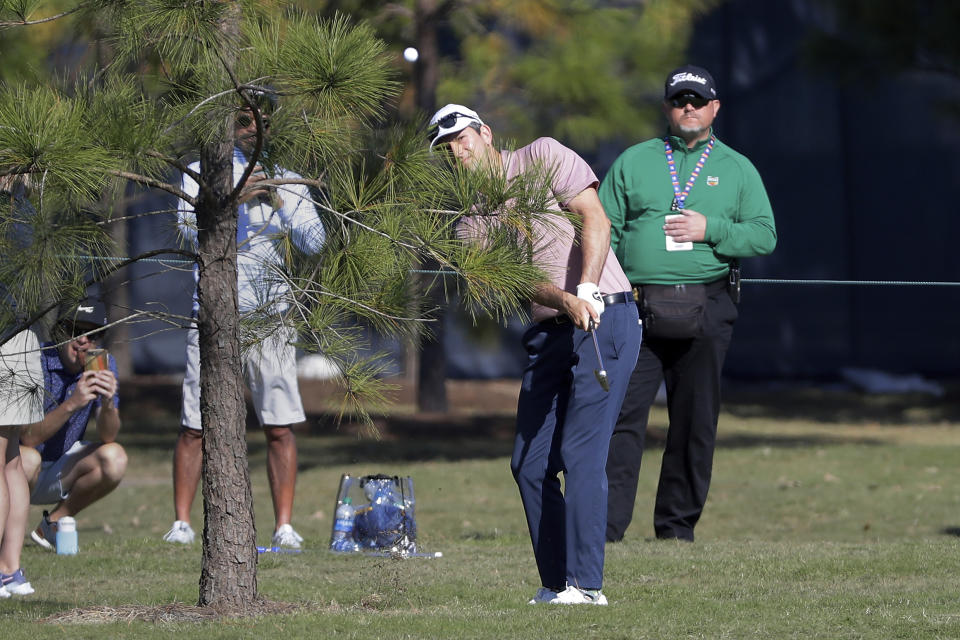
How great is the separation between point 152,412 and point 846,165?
853 centimetres

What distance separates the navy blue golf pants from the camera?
14.6 feet

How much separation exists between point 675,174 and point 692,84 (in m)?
0.36

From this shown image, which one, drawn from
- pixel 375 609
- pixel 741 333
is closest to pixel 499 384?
pixel 741 333

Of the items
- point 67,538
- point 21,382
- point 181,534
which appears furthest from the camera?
point 181,534

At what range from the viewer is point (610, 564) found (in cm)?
538

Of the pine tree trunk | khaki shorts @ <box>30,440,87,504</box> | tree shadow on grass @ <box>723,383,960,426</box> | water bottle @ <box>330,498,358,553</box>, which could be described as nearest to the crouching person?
khaki shorts @ <box>30,440,87,504</box>

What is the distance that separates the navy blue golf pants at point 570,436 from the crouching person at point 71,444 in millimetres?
2100

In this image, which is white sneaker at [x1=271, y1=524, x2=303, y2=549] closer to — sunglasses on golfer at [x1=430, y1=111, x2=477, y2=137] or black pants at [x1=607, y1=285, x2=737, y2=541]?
black pants at [x1=607, y1=285, x2=737, y2=541]

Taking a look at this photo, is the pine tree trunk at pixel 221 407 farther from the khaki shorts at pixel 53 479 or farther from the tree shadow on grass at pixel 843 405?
the tree shadow on grass at pixel 843 405

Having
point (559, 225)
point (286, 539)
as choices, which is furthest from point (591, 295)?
point (286, 539)

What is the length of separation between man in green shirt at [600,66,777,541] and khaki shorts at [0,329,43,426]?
92.3 inches

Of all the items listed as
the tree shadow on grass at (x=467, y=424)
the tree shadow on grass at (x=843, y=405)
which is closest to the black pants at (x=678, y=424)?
the tree shadow on grass at (x=467, y=424)

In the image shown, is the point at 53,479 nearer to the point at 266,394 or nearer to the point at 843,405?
the point at 266,394

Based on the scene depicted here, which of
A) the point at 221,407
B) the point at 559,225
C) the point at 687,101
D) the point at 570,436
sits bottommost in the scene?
the point at 570,436
